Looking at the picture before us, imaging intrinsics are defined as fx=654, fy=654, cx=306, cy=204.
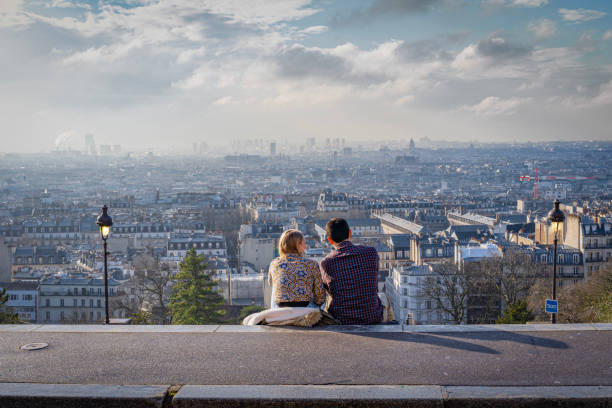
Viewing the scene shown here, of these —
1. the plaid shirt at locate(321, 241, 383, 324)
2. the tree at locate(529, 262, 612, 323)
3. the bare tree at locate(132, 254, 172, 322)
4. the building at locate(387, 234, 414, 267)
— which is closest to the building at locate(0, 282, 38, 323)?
the bare tree at locate(132, 254, 172, 322)

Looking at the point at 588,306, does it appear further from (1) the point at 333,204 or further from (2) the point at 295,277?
(1) the point at 333,204

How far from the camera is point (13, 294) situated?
28875 mm

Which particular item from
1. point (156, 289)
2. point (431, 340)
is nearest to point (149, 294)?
point (156, 289)

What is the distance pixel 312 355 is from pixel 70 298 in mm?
26576

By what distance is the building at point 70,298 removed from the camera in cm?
2886

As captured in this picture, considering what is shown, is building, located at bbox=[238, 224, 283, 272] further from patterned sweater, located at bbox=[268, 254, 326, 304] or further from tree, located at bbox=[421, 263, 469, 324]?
patterned sweater, located at bbox=[268, 254, 326, 304]

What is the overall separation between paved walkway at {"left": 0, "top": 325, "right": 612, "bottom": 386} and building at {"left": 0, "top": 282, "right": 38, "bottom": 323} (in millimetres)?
24341

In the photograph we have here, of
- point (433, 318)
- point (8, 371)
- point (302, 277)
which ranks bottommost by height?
point (433, 318)

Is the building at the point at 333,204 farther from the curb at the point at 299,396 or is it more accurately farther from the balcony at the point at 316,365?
the curb at the point at 299,396

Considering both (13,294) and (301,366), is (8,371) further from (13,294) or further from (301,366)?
(13,294)

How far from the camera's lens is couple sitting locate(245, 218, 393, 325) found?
5695mm

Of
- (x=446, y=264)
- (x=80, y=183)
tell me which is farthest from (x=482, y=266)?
(x=80, y=183)

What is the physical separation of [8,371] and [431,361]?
10.3 feet

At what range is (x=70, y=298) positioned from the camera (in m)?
29.2
